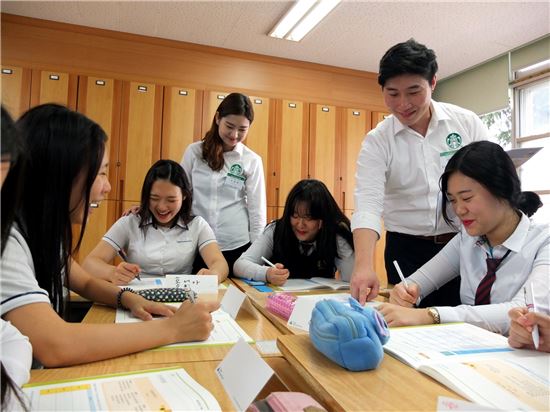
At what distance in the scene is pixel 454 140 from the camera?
163cm

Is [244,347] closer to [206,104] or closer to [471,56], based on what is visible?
[206,104]

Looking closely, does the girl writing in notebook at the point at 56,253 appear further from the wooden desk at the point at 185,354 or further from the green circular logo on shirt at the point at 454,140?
the green circular logo on shirt at the point at 454,140

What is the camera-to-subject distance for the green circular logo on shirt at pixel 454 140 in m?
1.62

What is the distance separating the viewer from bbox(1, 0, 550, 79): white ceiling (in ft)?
Result: 10.4

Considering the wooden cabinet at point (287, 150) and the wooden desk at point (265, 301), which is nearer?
the wooden desk at point (265, 301)

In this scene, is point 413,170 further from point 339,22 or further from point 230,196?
point 339,22

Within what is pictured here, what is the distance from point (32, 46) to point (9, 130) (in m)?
3.81

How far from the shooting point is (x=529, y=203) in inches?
51.5

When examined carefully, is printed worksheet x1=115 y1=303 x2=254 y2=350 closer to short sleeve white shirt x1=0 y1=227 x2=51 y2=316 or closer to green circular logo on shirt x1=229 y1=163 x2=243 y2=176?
short sleeve white shirt x1=0 y1=227 x2=51 y2=316

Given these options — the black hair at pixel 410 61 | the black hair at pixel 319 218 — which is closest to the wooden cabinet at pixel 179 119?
the black hair at pixel 319 218

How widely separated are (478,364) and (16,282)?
2.85 feet

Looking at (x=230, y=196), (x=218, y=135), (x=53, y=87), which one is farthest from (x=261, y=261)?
(x=53, y=87)

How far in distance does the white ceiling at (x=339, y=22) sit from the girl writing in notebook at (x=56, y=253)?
8.86 ft

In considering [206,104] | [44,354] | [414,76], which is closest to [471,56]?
[206,104]
